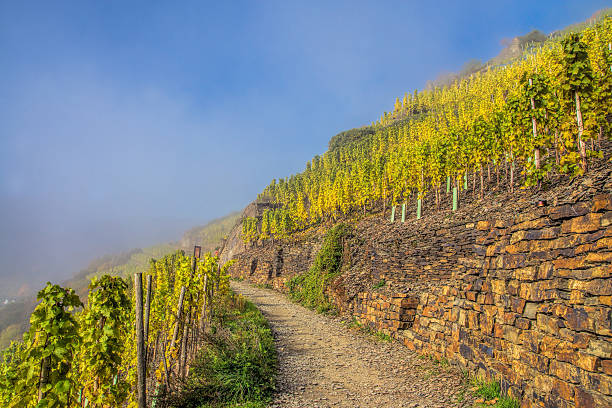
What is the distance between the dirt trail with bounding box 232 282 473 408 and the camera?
22.2 ft

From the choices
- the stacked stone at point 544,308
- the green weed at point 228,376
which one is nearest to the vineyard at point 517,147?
the stacked stone at point 544,308

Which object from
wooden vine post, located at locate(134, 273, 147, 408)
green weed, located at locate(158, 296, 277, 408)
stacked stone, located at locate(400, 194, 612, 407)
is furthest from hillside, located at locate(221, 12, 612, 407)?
wooden vine post, located at locate(134, 273, 147, 408)

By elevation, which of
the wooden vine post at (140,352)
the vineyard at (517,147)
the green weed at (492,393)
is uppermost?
the vineyard at (517,147)

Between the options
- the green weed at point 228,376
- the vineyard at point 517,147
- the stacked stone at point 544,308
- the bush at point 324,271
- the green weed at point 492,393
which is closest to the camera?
the stacked stone at point 544,308

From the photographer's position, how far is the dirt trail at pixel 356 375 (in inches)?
266

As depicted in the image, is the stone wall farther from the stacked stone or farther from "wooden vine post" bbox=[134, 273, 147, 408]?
"wooden vine post" bbox=[134, 273, 147, 408]

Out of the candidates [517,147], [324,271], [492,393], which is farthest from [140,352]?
[517,147]

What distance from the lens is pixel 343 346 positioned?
1103 centimetres

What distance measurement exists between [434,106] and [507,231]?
10752 centimetres

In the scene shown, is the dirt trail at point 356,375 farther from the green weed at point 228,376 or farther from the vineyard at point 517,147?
the vineyard at point 517,147

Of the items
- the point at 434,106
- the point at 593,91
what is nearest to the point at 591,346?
the point at 593,91

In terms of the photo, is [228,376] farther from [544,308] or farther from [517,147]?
[517,147]

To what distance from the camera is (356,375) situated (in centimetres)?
834

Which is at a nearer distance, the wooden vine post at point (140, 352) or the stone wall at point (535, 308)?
the stone wall at point (535, 308)
